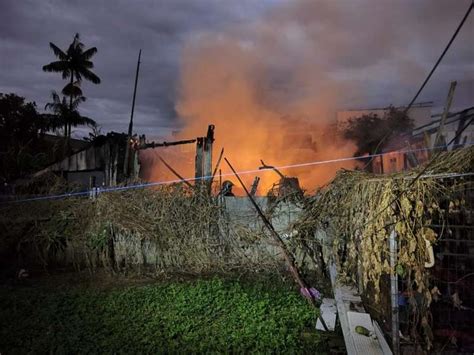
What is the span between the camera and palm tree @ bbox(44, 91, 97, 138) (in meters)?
35.5

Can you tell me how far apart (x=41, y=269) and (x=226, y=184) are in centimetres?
501

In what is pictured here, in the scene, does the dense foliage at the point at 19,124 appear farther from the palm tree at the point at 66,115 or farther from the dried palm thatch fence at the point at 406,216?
the dried palm thatch fence at the point at 406,216

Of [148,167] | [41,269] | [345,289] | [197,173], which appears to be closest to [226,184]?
[197,173]

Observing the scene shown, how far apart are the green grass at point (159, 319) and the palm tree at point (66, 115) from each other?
30.9m

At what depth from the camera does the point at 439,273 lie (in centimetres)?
588

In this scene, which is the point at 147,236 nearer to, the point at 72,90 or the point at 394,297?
the point at 394,297

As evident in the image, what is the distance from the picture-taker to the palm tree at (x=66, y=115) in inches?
1396

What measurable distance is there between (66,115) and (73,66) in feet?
18.1

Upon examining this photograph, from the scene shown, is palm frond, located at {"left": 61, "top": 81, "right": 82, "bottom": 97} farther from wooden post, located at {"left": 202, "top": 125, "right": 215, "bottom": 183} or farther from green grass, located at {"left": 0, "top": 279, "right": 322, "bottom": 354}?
green grass, located at {"left": 0, "top": 279, "right": 322, "bottom": 354}

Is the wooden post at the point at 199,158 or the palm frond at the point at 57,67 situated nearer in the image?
the wooden post at the point at 199,158

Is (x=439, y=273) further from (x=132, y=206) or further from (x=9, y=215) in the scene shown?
(x=9, y=215)

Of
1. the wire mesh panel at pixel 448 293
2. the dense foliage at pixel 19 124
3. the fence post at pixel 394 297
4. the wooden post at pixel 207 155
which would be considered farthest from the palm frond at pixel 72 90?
the fence post at pixel 394 297

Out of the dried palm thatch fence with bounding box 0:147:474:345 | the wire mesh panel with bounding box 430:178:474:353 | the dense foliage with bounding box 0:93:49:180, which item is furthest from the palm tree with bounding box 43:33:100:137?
the wire mesh panel with bounding box 430:178:474:353

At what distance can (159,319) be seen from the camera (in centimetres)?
606
